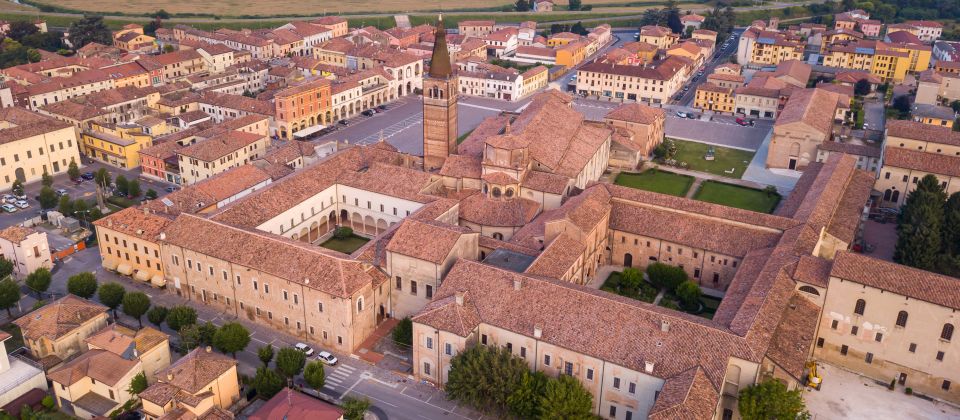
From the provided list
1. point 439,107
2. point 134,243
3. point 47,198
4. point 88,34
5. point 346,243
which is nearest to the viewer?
point 134,243

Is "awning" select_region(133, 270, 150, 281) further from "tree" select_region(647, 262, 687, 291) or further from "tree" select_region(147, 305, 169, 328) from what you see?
"tree" select_region(647, 262, 687, 291)

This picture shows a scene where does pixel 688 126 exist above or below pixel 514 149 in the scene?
below

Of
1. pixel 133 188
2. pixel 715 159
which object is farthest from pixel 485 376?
pixel 715 159

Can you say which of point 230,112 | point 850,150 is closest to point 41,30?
point 230,112

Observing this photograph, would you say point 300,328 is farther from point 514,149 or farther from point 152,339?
point 514,149

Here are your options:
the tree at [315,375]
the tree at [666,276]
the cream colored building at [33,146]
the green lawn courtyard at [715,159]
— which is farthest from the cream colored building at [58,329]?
the green lawn courtyard at [715,159]

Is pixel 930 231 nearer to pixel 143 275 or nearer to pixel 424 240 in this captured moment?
pixel 424 240

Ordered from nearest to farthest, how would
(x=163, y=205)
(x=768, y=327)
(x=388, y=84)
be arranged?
(x=768, y=327) → (x=163, y=205) → (x=388, y=84)
